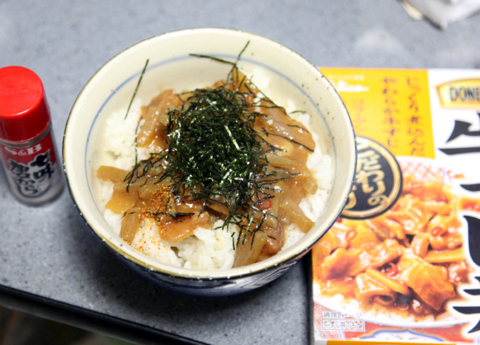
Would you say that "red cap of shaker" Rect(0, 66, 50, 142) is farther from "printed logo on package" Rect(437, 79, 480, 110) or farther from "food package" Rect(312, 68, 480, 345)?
"printed logo on package" Rect(437, 79, 480, 110)

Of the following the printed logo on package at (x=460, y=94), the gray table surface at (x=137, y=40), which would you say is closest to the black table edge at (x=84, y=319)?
the gray table surface at (x=137, y=40)

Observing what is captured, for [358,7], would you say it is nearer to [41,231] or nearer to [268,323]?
[268,323]

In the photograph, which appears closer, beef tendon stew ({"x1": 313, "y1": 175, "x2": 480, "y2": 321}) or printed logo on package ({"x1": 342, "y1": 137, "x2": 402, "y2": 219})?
beef tendon stew ({"x1": 313, "y1": 175, "x2": 480, "y2": 321})

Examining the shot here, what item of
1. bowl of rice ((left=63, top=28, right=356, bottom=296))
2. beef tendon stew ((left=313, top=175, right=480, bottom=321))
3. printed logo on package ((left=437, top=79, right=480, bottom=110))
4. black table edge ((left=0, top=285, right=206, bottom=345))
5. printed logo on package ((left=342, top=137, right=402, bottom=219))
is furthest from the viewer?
printed logo on package ((left=437, top=79, right=480, bottom=110))

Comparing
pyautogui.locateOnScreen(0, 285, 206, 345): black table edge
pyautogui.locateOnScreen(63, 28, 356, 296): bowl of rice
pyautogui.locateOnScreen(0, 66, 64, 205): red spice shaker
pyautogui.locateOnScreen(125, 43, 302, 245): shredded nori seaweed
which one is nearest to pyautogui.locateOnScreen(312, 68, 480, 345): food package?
pyautogui.locateOnScreen(63, 28, 356, 296): bowl of rice

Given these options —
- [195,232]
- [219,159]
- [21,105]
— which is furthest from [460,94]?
[21,105]

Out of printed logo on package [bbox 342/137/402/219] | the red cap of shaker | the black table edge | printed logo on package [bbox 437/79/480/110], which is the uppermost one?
the red cap of shaker

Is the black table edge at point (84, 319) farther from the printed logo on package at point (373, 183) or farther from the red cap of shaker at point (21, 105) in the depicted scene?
the printed logo on package at point (373, 183)
